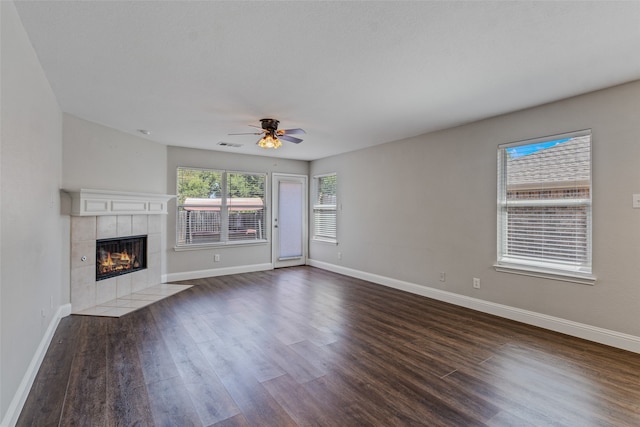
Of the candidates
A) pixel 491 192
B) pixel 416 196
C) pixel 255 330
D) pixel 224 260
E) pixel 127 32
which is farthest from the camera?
pixel 224 260

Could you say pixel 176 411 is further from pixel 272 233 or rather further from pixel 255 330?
pixel 272 233

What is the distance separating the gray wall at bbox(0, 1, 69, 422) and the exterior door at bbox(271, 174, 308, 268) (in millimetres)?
4054

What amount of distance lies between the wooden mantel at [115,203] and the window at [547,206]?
5195 mm

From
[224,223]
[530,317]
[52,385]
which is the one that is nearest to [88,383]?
[52,385]

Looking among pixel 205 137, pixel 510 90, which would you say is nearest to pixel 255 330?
pixel 205 137

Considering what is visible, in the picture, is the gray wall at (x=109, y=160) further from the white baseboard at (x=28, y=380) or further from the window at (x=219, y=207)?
the white baseboard at (x=28, y=380)

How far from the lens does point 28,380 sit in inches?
88.7

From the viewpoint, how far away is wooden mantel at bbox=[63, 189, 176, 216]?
389 centimetres

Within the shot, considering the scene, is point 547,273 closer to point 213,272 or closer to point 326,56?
point 326,56

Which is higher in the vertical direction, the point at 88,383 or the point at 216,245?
the point at 216,245

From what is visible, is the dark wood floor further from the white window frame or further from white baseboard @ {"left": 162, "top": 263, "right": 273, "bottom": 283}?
the white window frame

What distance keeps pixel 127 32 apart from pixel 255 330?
2917mm

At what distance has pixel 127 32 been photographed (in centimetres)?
209

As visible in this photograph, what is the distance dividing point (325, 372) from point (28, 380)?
2.22 metres
